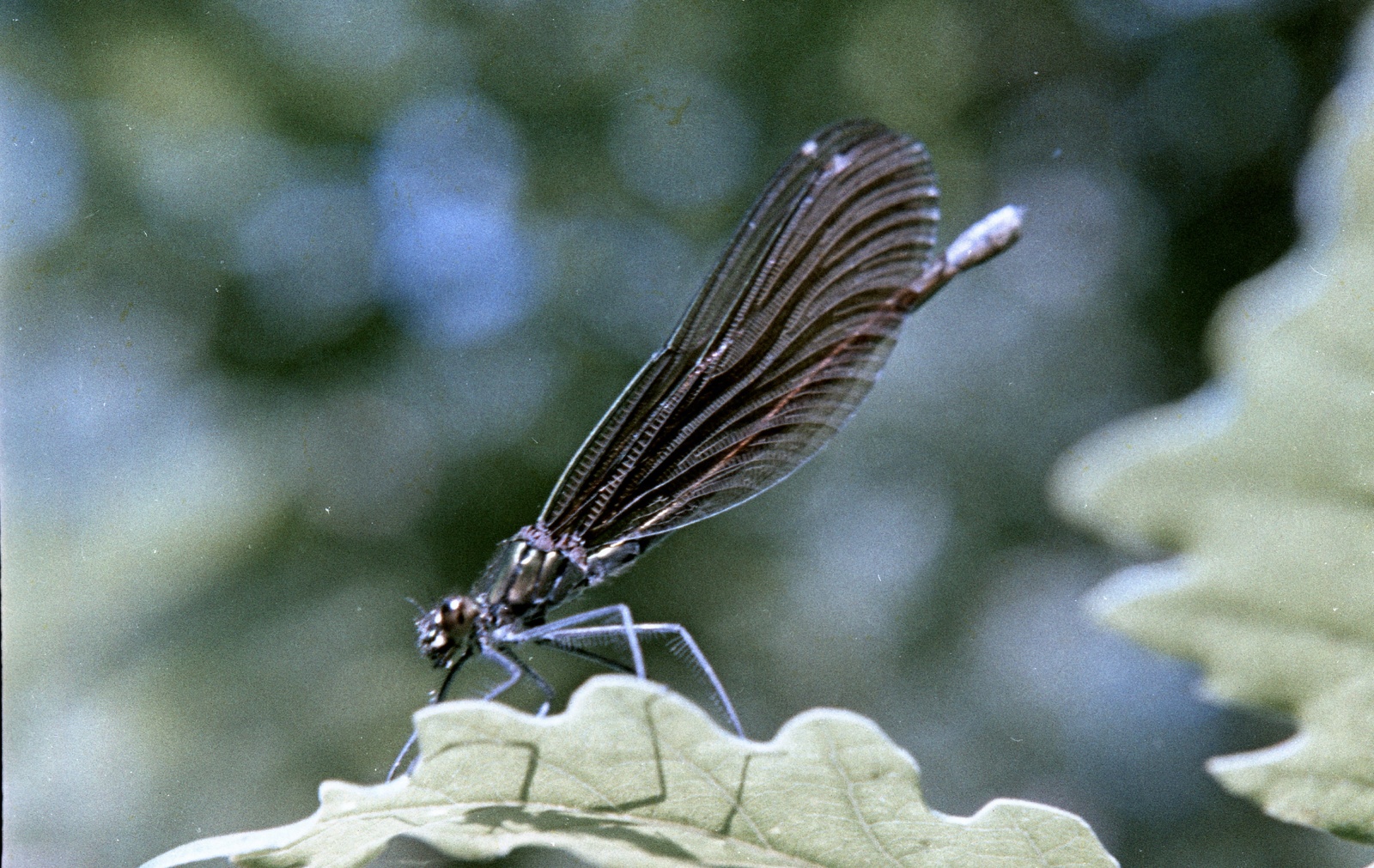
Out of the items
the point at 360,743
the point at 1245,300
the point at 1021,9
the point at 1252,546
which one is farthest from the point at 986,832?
the point at 1021,9

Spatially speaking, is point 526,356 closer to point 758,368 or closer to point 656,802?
point 758,368

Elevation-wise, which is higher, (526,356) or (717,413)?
(526,356)

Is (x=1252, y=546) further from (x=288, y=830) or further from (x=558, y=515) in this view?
(x=558, y=515)

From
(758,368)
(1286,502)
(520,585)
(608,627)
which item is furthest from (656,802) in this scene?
(758,368)

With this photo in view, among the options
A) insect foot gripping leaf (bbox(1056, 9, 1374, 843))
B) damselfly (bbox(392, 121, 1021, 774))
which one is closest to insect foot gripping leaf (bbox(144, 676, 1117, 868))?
insect foot gripping leaf (bbox(1056, 9, 1374, 843))

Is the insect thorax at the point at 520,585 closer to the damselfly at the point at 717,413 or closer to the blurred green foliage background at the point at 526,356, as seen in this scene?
the damselfly at the point at 717,413

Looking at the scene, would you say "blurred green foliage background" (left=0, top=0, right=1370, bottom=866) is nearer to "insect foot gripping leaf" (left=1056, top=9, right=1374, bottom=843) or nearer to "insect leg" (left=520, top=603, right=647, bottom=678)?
"insect leg" (left=520, top=603, right=647, bottom=678)
